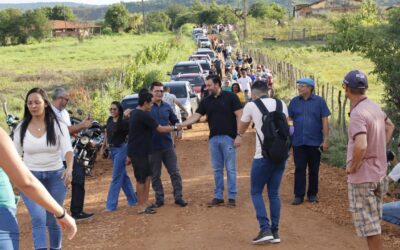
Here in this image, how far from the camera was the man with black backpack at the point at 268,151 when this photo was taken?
7297mm

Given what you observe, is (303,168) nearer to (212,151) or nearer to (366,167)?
(212,151)

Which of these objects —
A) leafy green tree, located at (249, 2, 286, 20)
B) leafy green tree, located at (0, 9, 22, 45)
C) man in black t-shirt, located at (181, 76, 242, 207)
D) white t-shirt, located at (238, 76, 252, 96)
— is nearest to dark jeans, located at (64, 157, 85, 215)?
man in black t-shirt, located at (181, 76, 242, 207)

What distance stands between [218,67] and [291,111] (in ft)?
69.7

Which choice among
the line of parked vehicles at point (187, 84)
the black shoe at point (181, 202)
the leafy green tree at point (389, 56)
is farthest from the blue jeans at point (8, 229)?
the leafy green tree at point (389, 56)

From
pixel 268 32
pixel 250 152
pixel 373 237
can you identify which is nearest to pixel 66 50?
pixel 268 32

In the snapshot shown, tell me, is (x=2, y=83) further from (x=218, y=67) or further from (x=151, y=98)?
(x=151, y=98)

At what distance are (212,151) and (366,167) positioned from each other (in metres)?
3.75

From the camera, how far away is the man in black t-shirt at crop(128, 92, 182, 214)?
363 inches

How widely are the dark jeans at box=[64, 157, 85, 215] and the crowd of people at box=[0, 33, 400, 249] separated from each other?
0.6 inches

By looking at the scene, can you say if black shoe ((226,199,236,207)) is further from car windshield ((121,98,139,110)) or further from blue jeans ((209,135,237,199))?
car windshield ((121,98,139,110))

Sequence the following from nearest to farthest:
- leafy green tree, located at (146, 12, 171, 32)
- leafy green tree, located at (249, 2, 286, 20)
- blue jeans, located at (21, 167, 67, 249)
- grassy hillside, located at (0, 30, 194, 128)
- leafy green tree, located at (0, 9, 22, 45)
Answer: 1. blue jeans, located at (21, 167, 67, 249)
2. grassy hillside, located at (0, 30, 194, 128)
3. leafy green tree, located at (0, 9, 22, 45)
4. leafy green tree, located at (249, 2, 286, 20)
5. leafy green tree, located at (146, 12, 171, 32)

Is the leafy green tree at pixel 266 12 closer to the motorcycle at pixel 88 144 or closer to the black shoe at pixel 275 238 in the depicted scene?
the motorcycle at pixel 88 144

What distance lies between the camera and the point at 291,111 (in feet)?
32.4

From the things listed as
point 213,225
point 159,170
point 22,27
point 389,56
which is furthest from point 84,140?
point 22,27
